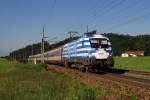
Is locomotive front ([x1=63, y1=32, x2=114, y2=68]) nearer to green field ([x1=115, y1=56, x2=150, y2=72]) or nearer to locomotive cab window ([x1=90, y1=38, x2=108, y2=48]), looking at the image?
locomotive cab window ([x1=90, y1=38, x2=108, y2=48])

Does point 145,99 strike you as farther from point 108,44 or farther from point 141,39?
point 141,39

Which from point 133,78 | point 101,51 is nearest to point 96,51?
point 101,51

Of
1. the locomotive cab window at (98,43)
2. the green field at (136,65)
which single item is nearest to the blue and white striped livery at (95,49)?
the locomotive cab window at (98,43)

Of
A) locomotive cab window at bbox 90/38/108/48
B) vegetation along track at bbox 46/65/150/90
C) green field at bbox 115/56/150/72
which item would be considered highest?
locomotive cab window at bbox 90/38/108/48

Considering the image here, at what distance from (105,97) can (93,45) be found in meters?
18.4

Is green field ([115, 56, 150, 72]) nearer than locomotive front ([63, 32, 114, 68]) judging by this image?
No

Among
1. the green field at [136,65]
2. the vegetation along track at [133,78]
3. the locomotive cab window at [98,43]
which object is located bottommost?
the vegetation along track at [133,78]

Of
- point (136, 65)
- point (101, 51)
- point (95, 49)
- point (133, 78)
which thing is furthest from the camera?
point (136, 65)

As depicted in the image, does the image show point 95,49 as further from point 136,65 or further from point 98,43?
point 136,65

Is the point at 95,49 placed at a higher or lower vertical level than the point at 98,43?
lower

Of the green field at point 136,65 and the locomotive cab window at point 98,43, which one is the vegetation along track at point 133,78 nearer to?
the locomotive cab window at point 98,43

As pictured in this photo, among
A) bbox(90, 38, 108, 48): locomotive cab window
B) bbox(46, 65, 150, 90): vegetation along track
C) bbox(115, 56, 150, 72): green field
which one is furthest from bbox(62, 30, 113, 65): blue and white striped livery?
bbox(115, 56, 150, 72): green field

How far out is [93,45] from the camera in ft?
103

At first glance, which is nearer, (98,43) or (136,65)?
(98,43)
